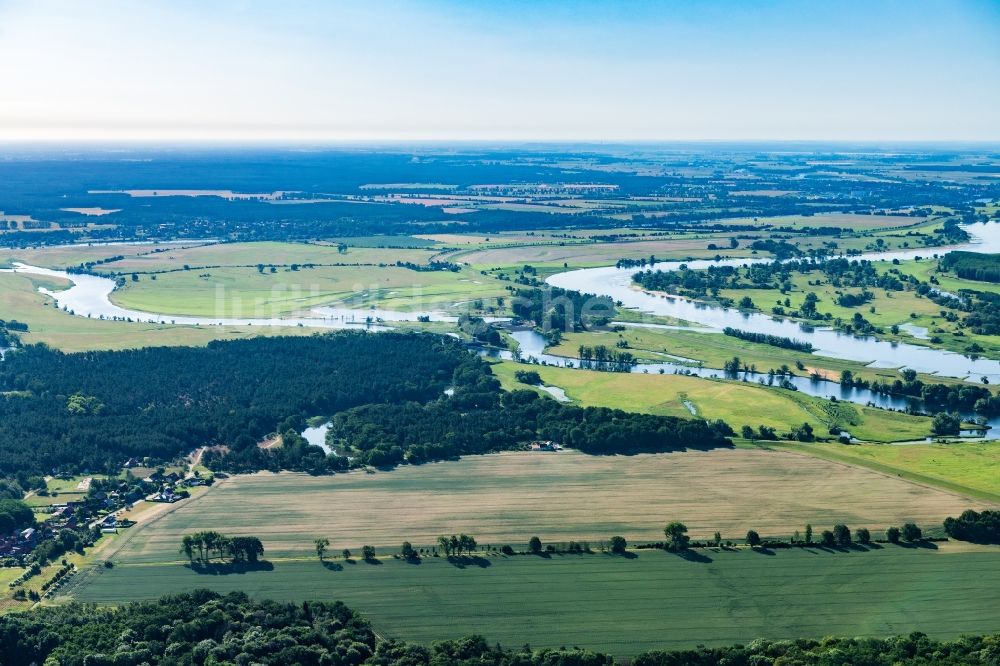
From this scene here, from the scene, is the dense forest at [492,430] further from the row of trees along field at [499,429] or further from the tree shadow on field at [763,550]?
the tree shadow on field at [763,550]

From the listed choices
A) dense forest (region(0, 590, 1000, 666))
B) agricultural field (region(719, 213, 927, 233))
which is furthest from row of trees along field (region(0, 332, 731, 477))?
agricultural field (region(719, 213, 927, 233))

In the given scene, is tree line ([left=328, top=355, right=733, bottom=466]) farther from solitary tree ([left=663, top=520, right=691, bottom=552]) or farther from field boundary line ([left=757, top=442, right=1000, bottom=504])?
solitary tree ([left=663, top=520, right=691, bottom=552])

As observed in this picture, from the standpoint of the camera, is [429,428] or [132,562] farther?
[429,428]

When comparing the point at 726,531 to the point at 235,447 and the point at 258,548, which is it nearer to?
the point at 258,548

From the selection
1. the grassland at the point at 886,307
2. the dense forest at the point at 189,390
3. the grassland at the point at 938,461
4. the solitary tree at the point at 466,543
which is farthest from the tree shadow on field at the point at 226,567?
the grassland at the point at 886,307

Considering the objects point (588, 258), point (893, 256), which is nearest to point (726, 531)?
point (588, 258)
